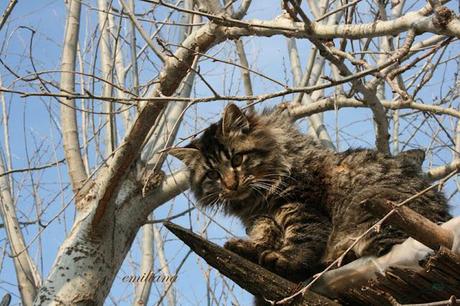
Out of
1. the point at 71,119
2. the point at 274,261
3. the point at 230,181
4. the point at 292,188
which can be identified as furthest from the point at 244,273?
the point at 71,119

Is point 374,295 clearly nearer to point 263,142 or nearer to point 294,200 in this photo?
point 294,200

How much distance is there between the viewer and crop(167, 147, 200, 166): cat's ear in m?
4.26

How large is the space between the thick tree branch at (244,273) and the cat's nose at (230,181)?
38.9 inches

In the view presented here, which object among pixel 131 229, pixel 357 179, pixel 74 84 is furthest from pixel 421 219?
pixel 74 84

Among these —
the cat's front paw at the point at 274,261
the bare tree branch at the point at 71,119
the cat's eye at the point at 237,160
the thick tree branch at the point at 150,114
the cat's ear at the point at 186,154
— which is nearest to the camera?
the cat's front paw at the point at 274,261

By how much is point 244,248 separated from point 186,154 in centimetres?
100

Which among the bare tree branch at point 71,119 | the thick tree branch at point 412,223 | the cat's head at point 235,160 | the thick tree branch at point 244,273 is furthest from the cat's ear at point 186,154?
the thick tree branch at point 412,223

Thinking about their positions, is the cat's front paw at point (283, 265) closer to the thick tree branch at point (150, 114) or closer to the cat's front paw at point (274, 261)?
the cat's front paw at point (274, 261)

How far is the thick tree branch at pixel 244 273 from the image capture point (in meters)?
2.94

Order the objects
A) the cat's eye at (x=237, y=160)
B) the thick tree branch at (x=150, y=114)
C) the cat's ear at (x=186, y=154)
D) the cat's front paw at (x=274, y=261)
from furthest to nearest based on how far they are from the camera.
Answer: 1. the cat's ear at (x=186, y=154)
2. the cat's eye at (x=237, y=160)
3. the thick tree branch at (x=150, y=114)
4. the cat's front paw at (x=274, y=261)

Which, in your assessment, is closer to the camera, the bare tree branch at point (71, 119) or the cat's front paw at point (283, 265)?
the cat's front paw at point (283, 265)

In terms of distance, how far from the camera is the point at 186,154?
170 inches

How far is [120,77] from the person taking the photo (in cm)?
582

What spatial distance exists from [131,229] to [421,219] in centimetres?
216
